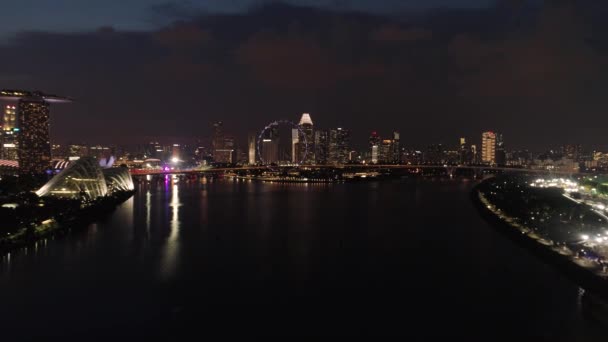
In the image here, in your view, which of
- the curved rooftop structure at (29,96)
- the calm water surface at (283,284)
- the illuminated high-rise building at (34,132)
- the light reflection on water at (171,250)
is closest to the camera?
the calm water surface at (283,284)

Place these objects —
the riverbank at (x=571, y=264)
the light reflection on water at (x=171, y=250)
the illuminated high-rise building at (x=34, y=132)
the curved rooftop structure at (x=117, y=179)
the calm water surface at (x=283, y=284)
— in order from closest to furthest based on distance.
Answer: the calm water surface at (x=283, y=284), the riverbank at (x=571, y=264), the light reflection on water at (x=171, y=250), the curved rooftop structure at (x=117, y=179), the illuminated high-rise building at (x=34, y=132)

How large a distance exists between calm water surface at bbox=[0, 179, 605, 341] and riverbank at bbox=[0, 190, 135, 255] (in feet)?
0.84

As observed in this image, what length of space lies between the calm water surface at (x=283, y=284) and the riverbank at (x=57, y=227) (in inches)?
10.1

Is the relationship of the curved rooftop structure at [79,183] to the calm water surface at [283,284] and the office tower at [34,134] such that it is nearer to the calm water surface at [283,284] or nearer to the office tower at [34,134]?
the calm water surface at [283,284]

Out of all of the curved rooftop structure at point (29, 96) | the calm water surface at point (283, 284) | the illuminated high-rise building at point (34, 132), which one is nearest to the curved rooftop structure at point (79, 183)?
the calm water surface at point (283, 284)

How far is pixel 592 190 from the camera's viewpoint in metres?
16.5

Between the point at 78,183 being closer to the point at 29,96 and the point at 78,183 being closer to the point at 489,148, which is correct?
the point at 29,96

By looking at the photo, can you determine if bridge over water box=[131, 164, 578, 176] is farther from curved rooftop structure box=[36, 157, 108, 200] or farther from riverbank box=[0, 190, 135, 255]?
riverbank box=[0, 190, 135, 255]

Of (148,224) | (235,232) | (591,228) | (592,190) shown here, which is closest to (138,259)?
(235,232)

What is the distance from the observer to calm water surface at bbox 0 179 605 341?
5.02 meters

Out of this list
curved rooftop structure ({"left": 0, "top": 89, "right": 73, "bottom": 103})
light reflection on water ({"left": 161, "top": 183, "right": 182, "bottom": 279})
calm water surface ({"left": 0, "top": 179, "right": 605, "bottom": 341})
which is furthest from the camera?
curved rooftop structure ({"left": 0, "top": 89, "right": 73, "bottom": 103})

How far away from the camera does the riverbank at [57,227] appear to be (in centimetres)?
777

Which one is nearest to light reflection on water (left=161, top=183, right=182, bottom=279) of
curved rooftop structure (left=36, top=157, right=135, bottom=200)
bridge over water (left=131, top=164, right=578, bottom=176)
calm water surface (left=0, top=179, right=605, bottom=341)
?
calm water surface (left=0, top=179, right=605, bottom=341)

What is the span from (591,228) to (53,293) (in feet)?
25.7
